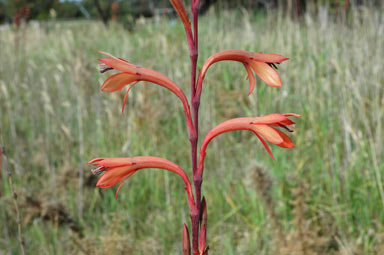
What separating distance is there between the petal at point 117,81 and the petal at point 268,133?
242 millimetres

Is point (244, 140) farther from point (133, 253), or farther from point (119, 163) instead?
point (119, 163)

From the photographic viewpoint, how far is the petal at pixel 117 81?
702 mm

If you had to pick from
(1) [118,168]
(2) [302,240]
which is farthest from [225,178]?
(1) [118,168]

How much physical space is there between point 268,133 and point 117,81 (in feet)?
0.93

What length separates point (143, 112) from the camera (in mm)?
2775

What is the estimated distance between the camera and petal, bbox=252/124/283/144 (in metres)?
0.67

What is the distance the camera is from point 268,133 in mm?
694

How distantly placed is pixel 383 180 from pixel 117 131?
5.81ft

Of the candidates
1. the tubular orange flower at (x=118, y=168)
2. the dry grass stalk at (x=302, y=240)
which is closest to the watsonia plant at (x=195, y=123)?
the tubular orange flower at (x=118, y=168)

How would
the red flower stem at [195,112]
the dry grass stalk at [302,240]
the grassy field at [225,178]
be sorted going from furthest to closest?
the grassy field at [225,178] → the dry grass stalk at [302,240] → the red flower stem at [195,112]

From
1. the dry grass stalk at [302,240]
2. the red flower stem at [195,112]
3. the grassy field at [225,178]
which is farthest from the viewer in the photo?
the grassy field at [225,178]

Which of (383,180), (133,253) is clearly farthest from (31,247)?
(383,180)

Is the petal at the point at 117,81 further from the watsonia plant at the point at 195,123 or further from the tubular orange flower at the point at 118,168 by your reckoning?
the tubular orange flower at the point at 118,168

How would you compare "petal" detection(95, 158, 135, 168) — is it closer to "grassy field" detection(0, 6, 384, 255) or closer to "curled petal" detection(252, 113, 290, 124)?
"curled petal" detection(252, 113, 290, 124)
